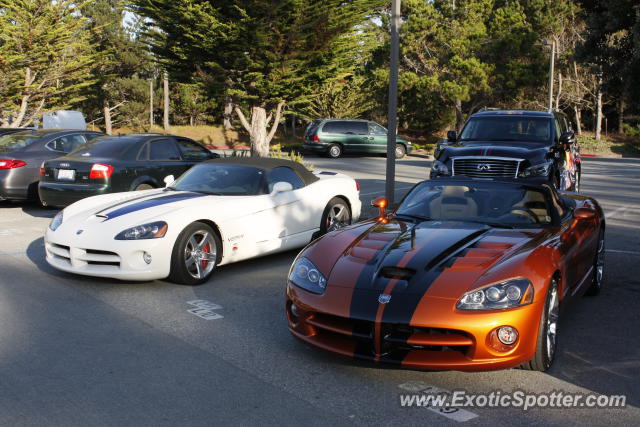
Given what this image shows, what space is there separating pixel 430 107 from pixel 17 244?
124 ft

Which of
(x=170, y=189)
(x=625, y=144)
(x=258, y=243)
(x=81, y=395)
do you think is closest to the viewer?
(x=81, y=395)

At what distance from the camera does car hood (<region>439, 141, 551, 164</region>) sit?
11.1 m

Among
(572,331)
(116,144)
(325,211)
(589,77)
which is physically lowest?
(572,331)

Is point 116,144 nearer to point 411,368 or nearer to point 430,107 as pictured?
point 411,368

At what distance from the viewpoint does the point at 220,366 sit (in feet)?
15.3

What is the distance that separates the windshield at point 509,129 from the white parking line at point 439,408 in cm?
858

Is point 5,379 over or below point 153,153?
below

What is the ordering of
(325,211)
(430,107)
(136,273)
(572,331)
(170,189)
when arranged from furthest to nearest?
(430,107), (325,211), (170,189), (136,273), (572,331)

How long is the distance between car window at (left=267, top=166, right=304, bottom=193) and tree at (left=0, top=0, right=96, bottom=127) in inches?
849

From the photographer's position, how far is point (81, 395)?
4145 millimetres

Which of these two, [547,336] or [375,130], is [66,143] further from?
[375,130]

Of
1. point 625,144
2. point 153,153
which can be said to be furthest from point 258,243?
point 625,144

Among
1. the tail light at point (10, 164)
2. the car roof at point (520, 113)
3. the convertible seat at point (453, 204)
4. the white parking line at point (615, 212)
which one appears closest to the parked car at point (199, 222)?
the convertible seat at point (453, 204)

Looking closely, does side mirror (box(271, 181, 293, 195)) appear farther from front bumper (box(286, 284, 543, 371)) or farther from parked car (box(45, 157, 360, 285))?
front bumper (box(286, 284, 543, 371))
